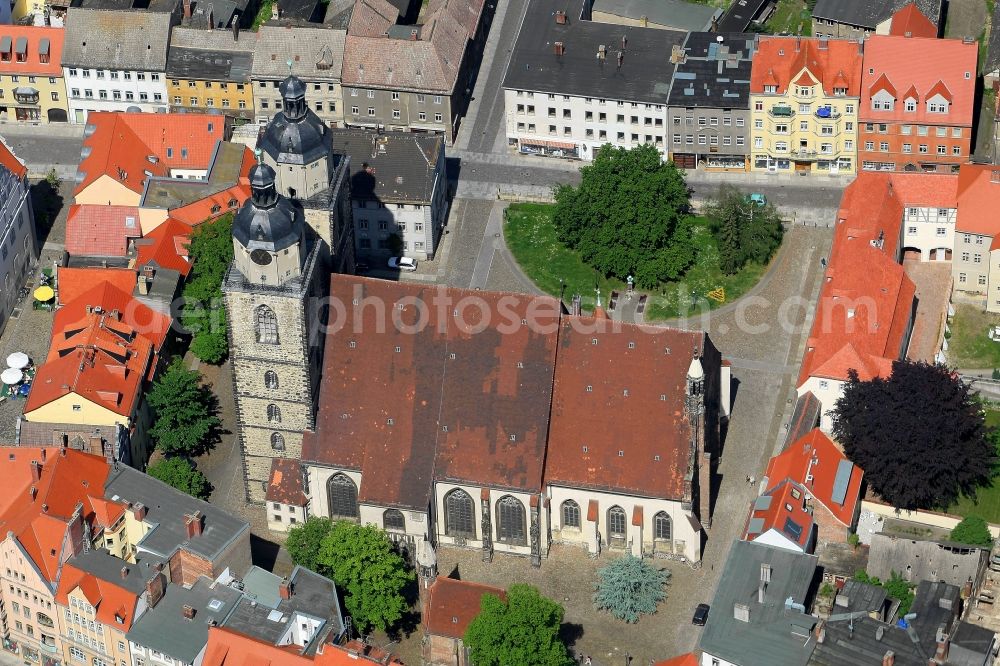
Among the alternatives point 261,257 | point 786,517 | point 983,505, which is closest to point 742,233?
point 983,505

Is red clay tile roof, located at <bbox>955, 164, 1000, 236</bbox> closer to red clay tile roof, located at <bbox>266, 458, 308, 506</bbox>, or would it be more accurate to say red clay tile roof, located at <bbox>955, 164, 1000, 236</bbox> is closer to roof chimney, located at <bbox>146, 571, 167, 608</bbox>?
red clay tile roof, located at <bbox>266, 458, 308, 506</bbox>

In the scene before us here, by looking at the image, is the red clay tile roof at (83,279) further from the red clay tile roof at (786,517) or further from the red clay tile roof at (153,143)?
the red clay tile roof at (786,517)

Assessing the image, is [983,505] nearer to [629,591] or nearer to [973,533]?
[973,533]

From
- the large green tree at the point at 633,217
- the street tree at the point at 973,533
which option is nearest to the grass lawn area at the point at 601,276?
the large green tree at the point at 633,217

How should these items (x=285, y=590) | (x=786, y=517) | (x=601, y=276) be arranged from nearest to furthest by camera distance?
1. (x=285, y=590)
2. (x=786, y=517)
3. (x=601, y=276)

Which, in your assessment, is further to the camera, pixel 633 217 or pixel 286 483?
pixel 633 217

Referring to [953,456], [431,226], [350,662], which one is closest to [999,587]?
[953,456]
